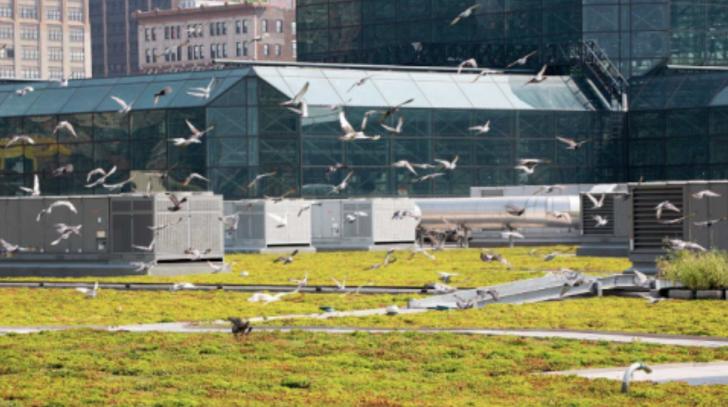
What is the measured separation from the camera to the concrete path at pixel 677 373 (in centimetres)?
2916

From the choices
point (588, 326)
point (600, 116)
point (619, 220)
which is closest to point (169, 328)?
point (588, 326)

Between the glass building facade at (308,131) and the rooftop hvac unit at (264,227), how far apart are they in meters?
13.9

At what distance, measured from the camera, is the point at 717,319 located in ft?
137

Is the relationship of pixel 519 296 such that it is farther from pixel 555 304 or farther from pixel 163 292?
pixel 163 292

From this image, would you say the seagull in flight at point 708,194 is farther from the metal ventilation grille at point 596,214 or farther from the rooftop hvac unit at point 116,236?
the metal ventilation grille at point 596,214

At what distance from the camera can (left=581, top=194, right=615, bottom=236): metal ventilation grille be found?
85875mm

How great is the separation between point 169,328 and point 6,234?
117 feet

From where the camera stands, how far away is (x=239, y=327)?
3766 cm

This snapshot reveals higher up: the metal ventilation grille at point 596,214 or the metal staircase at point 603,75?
the metal staircase at point 603,75

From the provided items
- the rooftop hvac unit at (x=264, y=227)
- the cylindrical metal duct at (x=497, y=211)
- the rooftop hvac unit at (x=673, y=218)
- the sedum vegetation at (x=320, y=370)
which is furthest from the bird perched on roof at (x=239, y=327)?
the cylindrical metal duct at (x=497, y=211)

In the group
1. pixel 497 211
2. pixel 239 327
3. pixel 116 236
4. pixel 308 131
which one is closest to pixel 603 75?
pixel 308 131

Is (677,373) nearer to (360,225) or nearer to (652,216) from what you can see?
(652,216)

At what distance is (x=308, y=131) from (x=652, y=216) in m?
54.7

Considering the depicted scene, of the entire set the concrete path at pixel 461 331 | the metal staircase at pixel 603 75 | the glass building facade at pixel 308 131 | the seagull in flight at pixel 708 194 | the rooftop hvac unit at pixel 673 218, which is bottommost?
the concrete path at pixel 461 331
